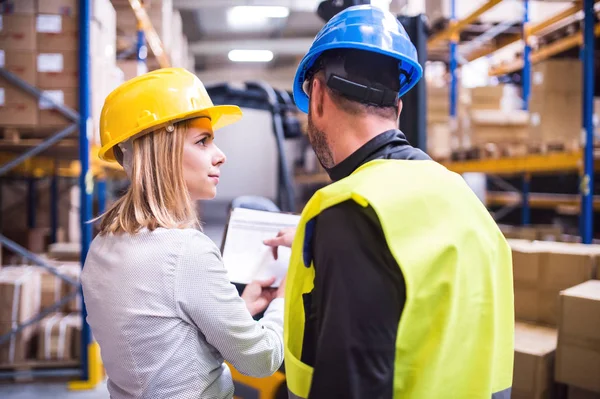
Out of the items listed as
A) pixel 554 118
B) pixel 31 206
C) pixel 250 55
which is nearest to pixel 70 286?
pixel 31 206

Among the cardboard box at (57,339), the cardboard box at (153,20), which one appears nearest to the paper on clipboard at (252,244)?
the cardboard box at (57,339)

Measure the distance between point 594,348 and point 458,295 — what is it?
176 centimetres

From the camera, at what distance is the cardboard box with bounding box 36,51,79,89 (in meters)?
4.42

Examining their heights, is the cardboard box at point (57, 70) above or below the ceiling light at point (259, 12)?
below

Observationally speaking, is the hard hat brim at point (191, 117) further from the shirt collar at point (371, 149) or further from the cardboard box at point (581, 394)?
the cardboard box at point (581, 394)

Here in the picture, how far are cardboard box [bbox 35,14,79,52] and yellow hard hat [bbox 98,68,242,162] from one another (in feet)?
10.0

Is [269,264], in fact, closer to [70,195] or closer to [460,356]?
[460,356]

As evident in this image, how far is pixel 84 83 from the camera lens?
4383mm

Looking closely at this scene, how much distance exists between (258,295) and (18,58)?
3674 mm

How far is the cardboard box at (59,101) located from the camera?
4.43 meters

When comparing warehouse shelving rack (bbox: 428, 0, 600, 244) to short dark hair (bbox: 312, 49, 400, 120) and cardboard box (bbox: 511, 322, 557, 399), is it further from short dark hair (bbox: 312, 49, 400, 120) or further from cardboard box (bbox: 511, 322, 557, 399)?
short dark hair (bbox: 312, 49, 400, 120)

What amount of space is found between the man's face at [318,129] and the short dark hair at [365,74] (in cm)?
6

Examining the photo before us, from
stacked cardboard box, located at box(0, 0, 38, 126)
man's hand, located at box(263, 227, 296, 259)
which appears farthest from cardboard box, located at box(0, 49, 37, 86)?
man's hand, located at box(263, 227, 296, 259)

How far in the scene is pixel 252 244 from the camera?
2.15 metres
